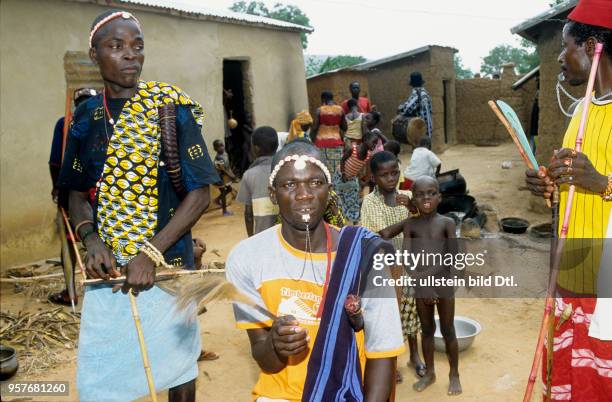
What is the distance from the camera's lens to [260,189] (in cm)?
418

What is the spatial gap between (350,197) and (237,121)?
21.1 ft

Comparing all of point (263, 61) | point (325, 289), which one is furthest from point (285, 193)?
point (263, 61)

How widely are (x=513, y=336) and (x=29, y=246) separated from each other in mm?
5742

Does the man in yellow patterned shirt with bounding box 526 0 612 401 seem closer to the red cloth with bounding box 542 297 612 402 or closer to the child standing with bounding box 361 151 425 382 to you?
the red cloth with bounding box 542 297 612 402

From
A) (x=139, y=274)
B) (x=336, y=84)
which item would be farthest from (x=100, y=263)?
(x=336, y=84)

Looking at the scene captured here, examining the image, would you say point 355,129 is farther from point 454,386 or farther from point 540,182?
point 540,182

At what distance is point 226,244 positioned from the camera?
295 inches

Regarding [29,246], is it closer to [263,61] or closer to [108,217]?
[108,217]

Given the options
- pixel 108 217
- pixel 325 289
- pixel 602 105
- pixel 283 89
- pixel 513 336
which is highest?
pixel 283 89

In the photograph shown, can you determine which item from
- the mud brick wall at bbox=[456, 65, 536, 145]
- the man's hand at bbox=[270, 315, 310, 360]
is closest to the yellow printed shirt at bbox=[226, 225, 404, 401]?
the man's hand at bbox=[270, 315, 310, 360]

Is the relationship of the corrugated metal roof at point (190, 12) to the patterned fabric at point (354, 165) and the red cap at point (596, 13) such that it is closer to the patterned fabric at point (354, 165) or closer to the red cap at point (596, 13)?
the patterned fabric at point (354, 165)

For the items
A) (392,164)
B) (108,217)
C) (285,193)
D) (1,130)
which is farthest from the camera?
(1,130)

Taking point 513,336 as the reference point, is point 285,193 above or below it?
above

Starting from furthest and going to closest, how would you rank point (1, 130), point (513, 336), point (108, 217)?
point (1, 130), point (513, 336), point (108, 217)
